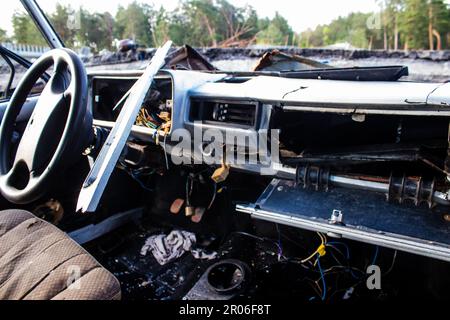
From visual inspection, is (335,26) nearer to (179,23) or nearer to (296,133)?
(179,23)

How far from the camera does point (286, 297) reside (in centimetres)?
199

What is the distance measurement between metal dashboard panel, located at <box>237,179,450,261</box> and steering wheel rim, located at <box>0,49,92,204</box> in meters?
0.84

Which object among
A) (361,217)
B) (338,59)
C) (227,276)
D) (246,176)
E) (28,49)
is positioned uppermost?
(28,49)

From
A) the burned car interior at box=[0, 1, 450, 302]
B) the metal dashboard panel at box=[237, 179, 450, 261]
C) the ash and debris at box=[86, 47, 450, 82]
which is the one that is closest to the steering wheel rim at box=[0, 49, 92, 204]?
the burned car interior at box=[0, 1, 450, 302]

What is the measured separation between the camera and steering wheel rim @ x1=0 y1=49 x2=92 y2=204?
1330 millimetres

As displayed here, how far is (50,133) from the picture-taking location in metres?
1.45

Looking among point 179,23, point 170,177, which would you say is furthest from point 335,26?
point 170,177

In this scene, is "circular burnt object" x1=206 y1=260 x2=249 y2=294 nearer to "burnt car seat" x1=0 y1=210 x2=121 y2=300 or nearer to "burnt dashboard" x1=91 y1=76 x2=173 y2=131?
"burnt car seat" x1=0 y1=210 x2=121 y2=300

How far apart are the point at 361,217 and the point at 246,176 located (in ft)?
3.59

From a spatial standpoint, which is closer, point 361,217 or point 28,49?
point 361,217

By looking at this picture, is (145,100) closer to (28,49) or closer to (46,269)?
(46,269)

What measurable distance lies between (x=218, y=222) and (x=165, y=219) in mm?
492

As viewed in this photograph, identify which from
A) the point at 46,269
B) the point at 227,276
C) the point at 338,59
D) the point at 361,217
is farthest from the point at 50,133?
the point at 338,59

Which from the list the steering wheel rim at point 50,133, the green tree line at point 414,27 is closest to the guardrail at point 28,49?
the steering wheel rim at point 50,133
